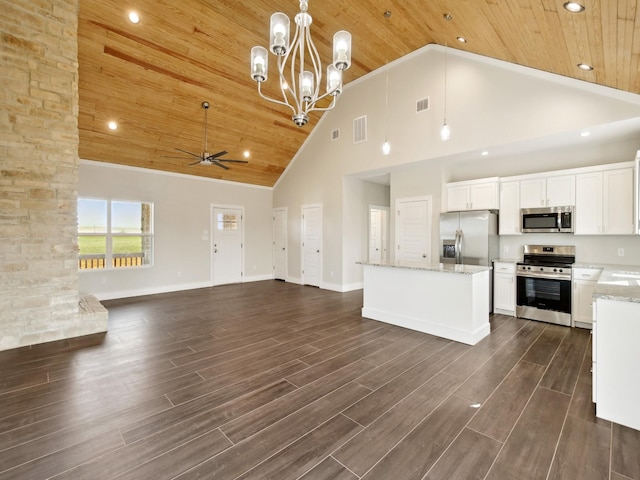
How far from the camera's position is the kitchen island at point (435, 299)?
3736 millimetres

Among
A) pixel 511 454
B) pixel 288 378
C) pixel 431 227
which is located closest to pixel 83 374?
pixel 288 378

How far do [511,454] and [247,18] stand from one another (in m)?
5.69

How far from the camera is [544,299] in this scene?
15.0 ft

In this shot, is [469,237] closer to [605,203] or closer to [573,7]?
[605,203]

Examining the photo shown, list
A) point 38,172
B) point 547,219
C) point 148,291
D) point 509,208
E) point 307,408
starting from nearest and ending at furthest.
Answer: point 307,408 < point 38,172 < point 547,219 < point 509,208 < point 148,291

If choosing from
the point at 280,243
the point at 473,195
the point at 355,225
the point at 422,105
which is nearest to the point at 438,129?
the point at 422,105

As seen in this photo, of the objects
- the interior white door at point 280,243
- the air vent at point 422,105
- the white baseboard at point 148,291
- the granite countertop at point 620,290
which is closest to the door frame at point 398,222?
the air vent at point 422,105

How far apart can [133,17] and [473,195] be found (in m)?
5.93

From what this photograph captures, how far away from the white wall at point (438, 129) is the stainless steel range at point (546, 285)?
4.72 feet

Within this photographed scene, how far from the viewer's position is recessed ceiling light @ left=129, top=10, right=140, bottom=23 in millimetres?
4007

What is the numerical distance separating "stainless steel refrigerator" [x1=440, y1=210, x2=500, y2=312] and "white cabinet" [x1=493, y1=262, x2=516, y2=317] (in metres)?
0.09

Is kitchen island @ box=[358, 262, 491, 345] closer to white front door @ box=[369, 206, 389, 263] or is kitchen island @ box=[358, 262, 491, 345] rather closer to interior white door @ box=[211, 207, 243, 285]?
white front door @ box=[369, 206, 389, 263]

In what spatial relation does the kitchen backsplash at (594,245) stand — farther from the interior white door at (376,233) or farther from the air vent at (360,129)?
the interior white door at (376,233)

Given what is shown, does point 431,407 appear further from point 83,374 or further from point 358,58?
point 358,58
